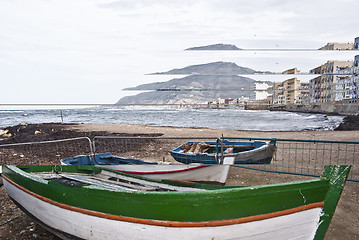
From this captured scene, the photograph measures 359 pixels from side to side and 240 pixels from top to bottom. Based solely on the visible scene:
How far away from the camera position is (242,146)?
8.71 meters

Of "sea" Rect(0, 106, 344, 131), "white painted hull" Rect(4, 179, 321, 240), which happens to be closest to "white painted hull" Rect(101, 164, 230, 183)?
"white painted hull" Rect(4, 179, 321, 240)

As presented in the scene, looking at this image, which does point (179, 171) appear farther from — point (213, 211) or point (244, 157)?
point (213, 211)

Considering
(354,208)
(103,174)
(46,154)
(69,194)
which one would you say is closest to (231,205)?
(69,194)

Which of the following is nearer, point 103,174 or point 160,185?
point 160,185

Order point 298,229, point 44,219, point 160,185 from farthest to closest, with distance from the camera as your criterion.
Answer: point 160,185
point 44,219
point 298,229

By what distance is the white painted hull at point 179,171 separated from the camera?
17.5 ft

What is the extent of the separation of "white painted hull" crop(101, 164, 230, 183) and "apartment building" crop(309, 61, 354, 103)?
7341cm

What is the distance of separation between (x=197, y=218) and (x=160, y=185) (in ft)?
6.63

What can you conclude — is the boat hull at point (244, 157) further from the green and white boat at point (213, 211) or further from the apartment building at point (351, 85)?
the apartment building at point (351, 85)

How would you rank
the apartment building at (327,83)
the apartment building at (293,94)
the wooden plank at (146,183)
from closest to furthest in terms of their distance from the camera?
the wooden plank at (146,183) → the apartment building at (327,83) → the apartment building at (293,94)

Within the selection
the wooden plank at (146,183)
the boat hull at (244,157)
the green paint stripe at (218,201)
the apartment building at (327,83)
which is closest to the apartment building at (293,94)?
the apartment building at (327,83)

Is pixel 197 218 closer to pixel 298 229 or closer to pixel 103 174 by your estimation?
pixel 298 229

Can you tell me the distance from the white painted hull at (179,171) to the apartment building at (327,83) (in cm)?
7341

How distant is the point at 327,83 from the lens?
252ft
